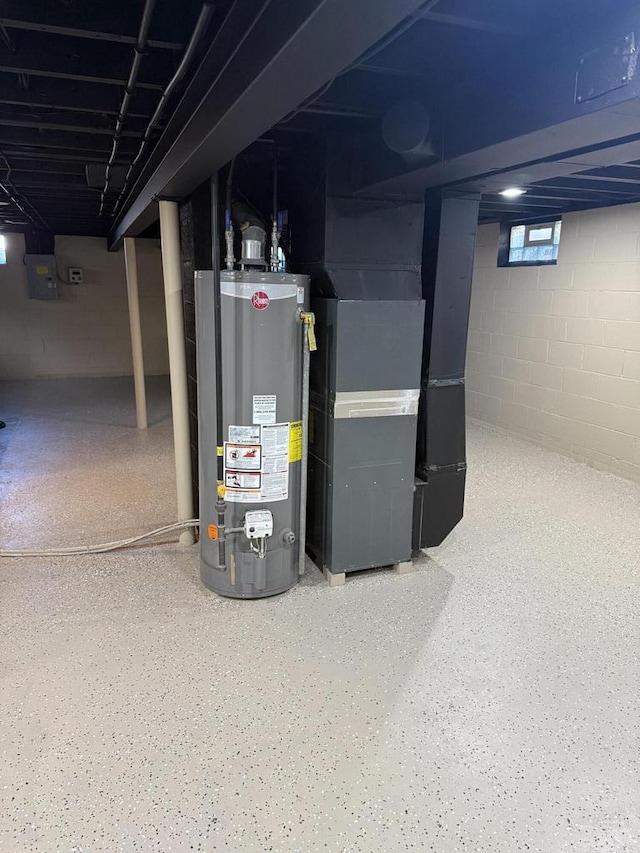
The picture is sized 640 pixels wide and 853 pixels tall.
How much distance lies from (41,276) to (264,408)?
262 inches

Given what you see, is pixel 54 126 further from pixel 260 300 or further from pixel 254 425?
pixel 254 425

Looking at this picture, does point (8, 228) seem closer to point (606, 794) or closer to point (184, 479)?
point (184, 479)

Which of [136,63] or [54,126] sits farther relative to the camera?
[54,126]

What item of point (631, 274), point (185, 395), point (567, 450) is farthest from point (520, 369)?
point (185, 395)

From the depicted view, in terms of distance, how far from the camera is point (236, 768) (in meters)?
1.65

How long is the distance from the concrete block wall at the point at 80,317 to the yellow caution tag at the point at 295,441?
252 inches

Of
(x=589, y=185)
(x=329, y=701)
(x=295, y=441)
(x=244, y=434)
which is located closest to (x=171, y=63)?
(x=244, y=434)

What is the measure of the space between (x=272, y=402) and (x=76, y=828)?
1529 mm

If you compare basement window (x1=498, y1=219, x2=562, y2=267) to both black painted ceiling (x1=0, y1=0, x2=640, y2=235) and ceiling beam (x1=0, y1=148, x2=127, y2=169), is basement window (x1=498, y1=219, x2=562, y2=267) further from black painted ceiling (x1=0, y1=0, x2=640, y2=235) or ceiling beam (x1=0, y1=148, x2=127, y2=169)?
ceiling beam (x1=0, y1=148, x2=127, y2=169)

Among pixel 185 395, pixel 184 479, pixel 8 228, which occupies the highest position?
pixel 8 228

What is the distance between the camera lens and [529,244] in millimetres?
4969

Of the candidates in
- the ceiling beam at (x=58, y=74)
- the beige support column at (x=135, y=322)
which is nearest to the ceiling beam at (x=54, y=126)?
the ceiling beam at (x=58, y=74)

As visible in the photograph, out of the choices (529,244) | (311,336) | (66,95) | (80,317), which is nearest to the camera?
(66,95)

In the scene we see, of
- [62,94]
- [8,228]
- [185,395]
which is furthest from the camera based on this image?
[8,228]
